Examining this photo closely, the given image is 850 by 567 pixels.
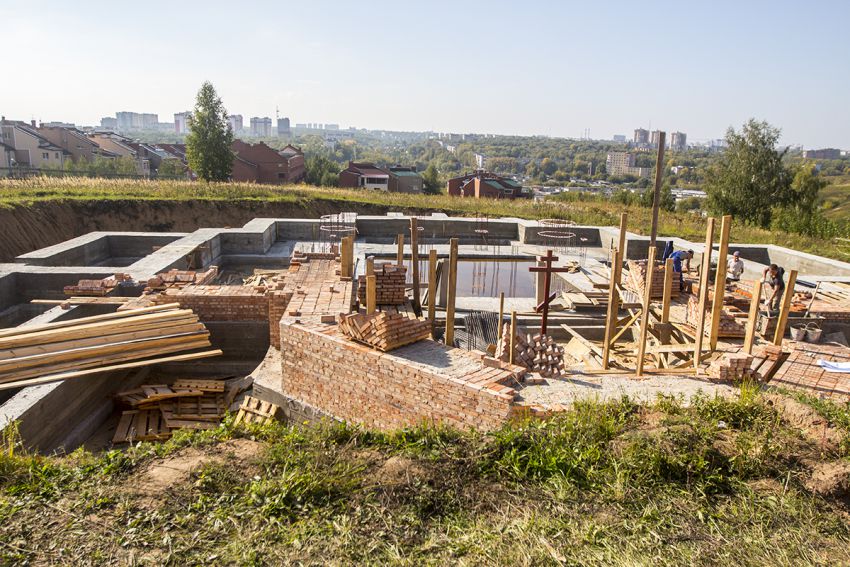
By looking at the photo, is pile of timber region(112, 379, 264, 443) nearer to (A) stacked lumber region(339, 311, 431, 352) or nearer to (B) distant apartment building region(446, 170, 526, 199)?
(A) stacked lumber region(339, 311, 431, 352)

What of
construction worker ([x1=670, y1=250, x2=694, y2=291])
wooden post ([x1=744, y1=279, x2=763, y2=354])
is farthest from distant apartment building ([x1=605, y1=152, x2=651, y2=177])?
wooden post ([x1=744, y1=279, x2=763, y2=354])

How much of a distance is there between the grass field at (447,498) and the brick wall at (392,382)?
2.14ft

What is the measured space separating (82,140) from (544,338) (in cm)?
5977

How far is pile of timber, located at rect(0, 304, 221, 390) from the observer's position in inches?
257

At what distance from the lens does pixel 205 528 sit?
3455 mm

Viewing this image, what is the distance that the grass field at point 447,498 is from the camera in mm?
3293

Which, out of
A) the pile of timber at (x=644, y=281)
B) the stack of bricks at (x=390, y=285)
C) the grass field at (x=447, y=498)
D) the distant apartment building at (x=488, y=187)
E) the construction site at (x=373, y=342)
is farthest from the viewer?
the distant apartment building at (x=488, y=187)

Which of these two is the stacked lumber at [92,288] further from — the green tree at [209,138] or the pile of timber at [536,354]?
the green tree at [209,138]

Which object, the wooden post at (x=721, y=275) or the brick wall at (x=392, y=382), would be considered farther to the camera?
the wooden post at (x=721, y=275)

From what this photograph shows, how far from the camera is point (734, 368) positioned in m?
5.81

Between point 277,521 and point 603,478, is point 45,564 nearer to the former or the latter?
point 277,521

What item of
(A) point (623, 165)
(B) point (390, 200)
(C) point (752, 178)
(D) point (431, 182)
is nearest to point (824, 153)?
(A) point (623, 165)

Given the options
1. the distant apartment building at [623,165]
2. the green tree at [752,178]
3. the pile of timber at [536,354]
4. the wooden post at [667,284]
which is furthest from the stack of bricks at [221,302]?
the distant apartment building at [623,165]

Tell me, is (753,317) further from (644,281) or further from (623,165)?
(623,165)
